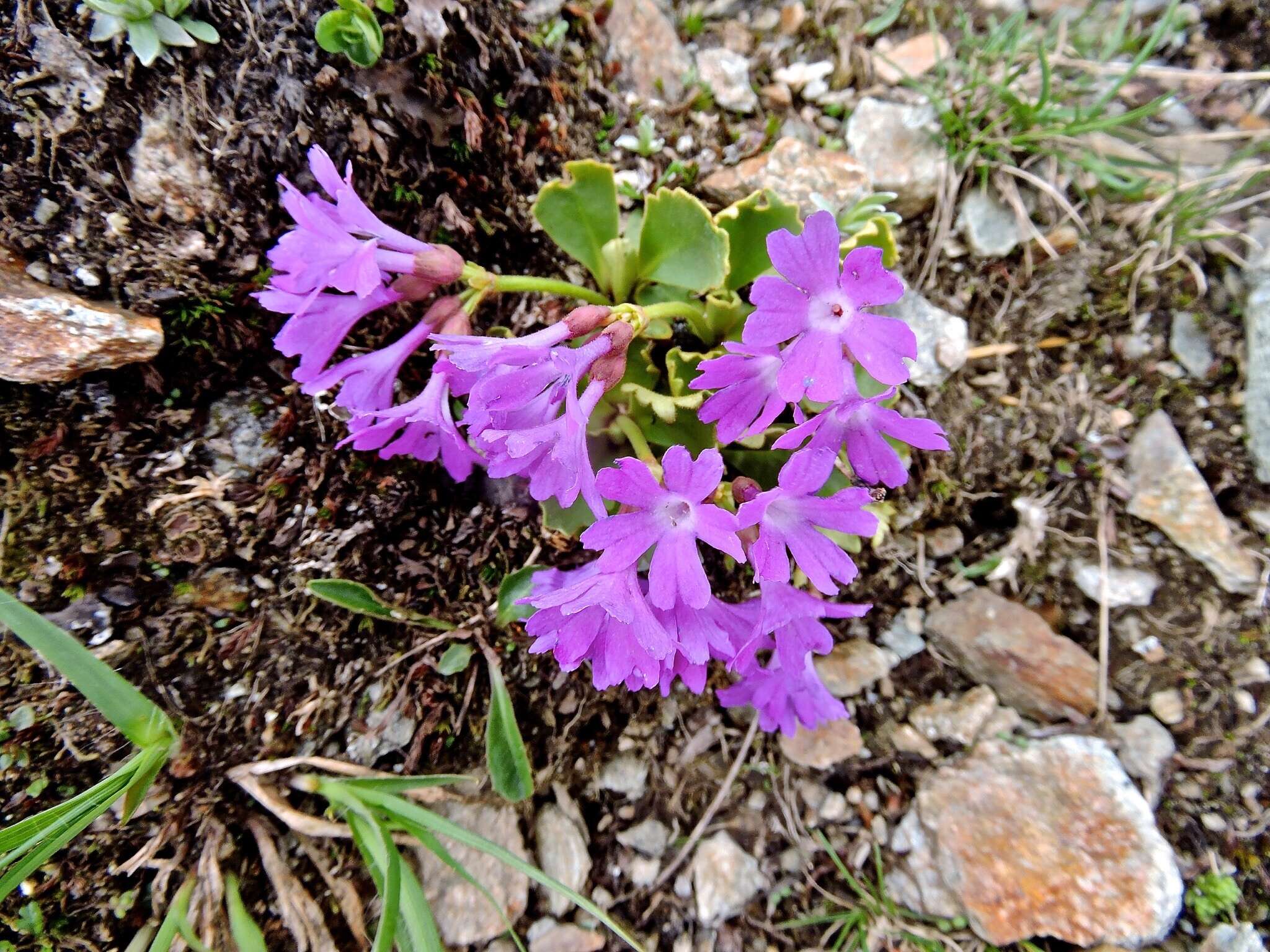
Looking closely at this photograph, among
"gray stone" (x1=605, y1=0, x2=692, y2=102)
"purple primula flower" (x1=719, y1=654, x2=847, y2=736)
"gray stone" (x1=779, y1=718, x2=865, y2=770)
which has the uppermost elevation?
"gray stone" (x1=605, y1=0, x2=692, y2=102)

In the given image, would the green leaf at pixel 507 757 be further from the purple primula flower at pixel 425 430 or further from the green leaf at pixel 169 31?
the green leaf at pixel 169 31

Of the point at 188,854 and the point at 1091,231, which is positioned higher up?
the point at 1091,231

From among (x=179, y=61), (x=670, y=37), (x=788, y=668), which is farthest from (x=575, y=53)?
(x=788, y=668)

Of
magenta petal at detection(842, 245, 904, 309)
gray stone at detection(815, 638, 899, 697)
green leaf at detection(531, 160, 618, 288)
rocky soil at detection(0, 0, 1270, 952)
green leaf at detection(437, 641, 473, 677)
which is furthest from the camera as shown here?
gray stone at detection(815, 638, 899, 697)

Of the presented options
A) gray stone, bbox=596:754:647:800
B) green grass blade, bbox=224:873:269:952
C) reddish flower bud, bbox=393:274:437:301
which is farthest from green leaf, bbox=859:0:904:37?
green grass blade, bbox=224:873:269:952

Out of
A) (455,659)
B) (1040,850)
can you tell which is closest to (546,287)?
(455,659)

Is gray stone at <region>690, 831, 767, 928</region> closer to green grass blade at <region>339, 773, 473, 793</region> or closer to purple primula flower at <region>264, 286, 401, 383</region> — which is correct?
green grass blade at <region>339, 773, 473, 793</region>

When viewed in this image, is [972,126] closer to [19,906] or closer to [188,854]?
[188,854]
